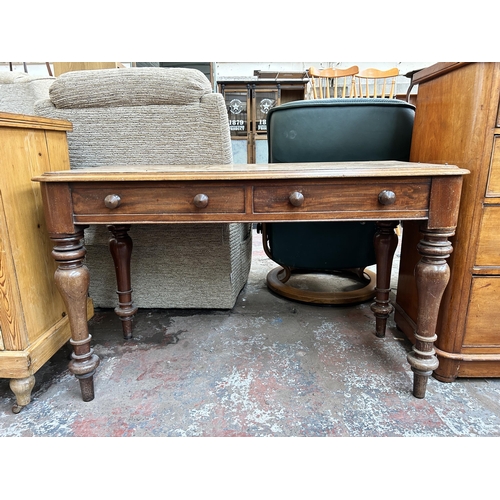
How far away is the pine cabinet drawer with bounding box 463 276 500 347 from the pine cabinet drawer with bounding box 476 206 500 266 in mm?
55

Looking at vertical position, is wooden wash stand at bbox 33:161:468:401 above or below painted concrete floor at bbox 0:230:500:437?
above

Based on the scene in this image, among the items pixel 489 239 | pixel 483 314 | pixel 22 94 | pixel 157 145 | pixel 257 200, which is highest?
pixel 22 94

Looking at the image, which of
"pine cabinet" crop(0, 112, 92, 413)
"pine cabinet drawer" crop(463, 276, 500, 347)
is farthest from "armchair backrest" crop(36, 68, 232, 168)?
"pine cabinet drawer" crop(463, 276, 500, 347)

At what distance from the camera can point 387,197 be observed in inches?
35.0

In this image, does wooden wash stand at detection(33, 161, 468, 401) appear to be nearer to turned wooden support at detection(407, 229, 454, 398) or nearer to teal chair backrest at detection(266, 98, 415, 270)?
turned wooden support at detection(407, 229, 454, 398)

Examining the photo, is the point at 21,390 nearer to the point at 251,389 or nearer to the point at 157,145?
the point at 251,389

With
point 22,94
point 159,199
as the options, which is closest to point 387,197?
point 159,199

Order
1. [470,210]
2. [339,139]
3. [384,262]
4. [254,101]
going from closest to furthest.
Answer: [470,210]
[384,262]
[339,139]
[254,101]

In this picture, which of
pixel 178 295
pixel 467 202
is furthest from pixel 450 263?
pixel 178 295

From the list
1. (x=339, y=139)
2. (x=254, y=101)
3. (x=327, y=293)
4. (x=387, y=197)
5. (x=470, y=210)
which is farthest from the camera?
(x=254, y=101)

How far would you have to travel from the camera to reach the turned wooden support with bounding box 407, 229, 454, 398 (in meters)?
0.94

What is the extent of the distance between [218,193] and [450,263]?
0.75 metres

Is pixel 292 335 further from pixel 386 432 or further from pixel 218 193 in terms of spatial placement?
pixel 218 193

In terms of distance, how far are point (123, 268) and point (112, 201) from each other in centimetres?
51
